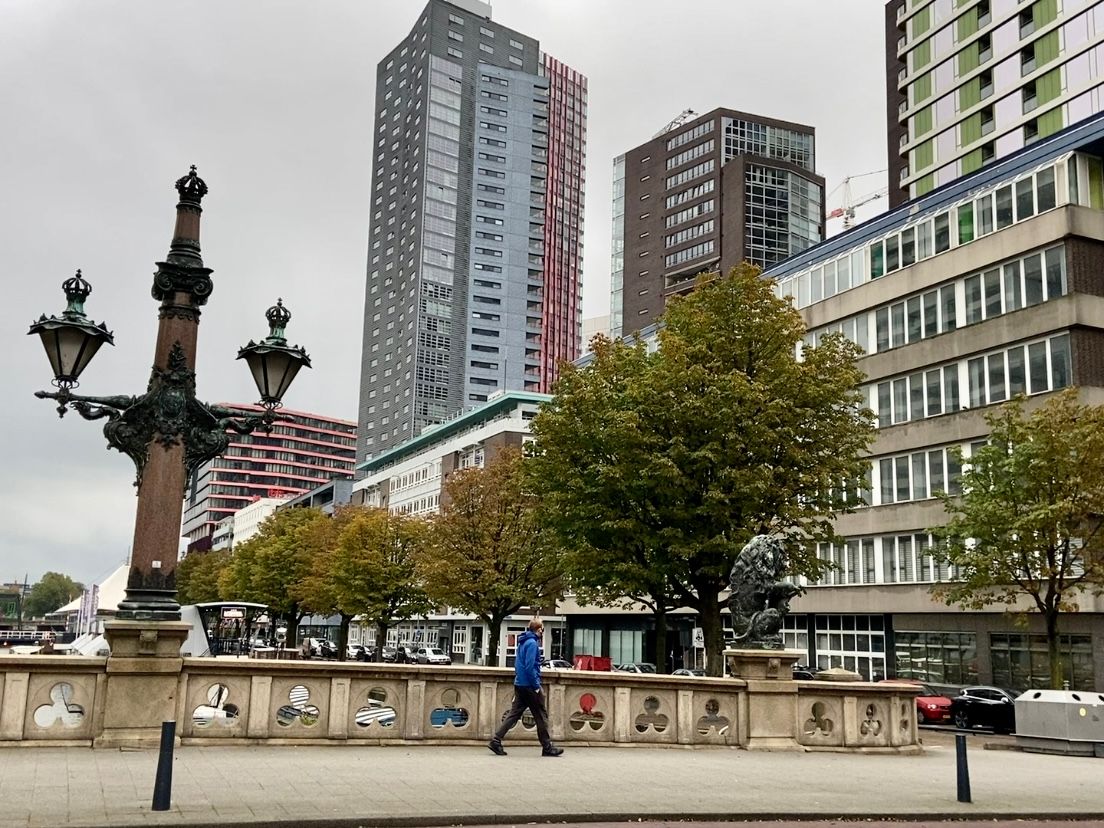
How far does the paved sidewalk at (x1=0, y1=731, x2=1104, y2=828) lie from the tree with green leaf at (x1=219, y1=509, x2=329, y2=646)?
62996 mm

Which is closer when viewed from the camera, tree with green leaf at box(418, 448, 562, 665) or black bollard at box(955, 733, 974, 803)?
black bollard at box(955, 733, 974, 803)

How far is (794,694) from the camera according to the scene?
1727 cm

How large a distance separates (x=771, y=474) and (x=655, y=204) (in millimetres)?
102199

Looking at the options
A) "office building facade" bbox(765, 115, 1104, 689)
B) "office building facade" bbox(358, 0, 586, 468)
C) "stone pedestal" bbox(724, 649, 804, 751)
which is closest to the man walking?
"stone pedestal" bbox(724, 649, 804, 751)

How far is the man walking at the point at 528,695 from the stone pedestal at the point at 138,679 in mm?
4119

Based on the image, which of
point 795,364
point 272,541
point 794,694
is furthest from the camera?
point 272,541

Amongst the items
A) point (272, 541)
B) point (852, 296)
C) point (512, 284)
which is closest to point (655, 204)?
point (512, 284)

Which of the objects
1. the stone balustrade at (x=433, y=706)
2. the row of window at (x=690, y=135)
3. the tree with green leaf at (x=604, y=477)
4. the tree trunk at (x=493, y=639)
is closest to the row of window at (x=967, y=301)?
the tree with green leaf at (x=604, y=477)

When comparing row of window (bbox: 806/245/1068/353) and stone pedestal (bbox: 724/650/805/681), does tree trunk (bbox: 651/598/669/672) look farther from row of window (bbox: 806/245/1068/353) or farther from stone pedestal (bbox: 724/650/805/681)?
stone pedestal (bbox: 724/650/805/681)

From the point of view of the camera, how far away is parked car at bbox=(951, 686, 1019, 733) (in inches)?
1237

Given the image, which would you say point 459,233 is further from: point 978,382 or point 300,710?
point 300,710

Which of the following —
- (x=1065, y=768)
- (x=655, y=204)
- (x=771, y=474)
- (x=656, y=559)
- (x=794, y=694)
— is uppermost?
(x=655, y=204)

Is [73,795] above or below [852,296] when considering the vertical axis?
below

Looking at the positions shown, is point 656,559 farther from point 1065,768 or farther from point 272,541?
point 272,541
